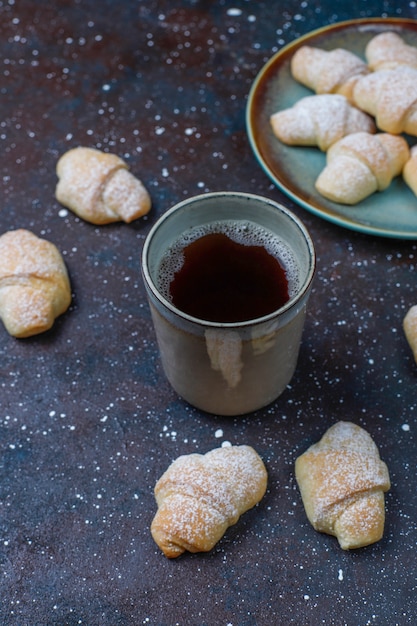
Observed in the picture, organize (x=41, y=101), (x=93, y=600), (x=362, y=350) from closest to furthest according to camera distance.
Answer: (x=93, y=600) < (x=362, y=350) < (x=41, y=101)

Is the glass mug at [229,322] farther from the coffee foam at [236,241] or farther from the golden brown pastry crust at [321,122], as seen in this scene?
A: the golden brown pastry crust at [321,122]

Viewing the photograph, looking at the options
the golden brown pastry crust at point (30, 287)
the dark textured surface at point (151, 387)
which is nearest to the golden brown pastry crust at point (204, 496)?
the dark textured surface at point (151, 387)

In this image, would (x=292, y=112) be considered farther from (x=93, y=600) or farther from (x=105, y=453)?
(x=93, y=600)

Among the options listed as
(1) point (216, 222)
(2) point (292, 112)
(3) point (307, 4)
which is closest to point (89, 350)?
(1) point (216, 222)

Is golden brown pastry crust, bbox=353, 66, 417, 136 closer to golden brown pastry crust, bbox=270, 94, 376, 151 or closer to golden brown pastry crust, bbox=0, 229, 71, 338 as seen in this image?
golden brown pastry crust, bbox=270, 94, 376, 151

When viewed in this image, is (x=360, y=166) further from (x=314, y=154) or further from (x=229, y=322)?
(x=229, y=322)

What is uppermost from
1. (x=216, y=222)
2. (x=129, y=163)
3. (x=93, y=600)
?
(x=216, y=222)

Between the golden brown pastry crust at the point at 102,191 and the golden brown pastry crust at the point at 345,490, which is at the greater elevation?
the golden brown pastry crust at the point at 102,191
